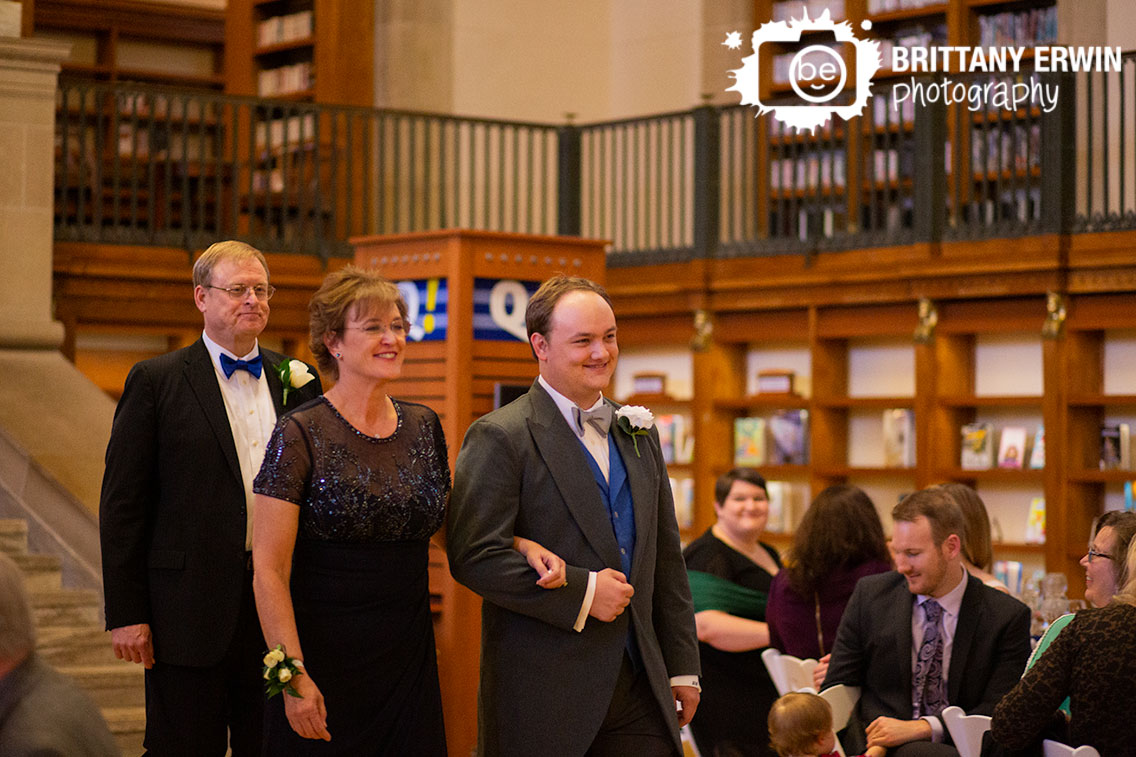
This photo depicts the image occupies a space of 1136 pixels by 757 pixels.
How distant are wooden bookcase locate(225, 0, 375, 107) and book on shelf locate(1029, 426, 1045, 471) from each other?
17.7ft

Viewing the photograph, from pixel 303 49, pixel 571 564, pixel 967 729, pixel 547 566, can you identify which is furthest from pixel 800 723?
pixel 303 49

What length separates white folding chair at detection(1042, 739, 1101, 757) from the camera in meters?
3.04

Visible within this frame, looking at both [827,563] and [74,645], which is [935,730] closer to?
[827,563]

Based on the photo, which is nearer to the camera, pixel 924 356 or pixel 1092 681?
pixel 1092 681

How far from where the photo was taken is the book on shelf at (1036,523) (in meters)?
7.96

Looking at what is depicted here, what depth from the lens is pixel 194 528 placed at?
3035 millimetres

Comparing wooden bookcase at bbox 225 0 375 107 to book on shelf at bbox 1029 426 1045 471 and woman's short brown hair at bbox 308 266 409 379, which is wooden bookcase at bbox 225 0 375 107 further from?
woman's short brown hair at bbox 308 266 409 379

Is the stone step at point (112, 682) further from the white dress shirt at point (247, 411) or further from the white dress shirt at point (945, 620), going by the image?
the white dress shirt at point (945, 620)

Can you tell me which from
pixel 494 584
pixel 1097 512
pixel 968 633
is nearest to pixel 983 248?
pixel 1097 512

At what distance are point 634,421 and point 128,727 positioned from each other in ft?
10.5

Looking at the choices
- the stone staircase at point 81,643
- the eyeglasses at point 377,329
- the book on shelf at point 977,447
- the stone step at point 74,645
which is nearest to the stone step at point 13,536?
the stone staircase at point 81,643

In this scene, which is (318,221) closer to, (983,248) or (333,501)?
(983,248)

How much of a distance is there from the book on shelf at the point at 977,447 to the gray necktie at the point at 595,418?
5757 mm

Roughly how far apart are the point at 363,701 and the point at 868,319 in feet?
21.2
